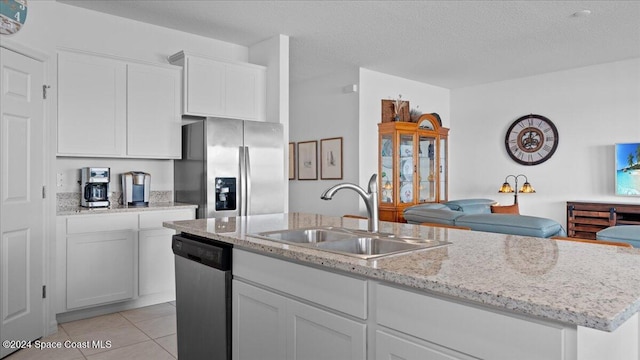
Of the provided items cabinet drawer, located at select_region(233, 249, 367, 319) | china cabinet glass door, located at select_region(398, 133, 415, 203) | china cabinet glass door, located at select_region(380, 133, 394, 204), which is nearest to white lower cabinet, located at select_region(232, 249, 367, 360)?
cabinet drawer, located at select_region(233, 249, 367, 319)

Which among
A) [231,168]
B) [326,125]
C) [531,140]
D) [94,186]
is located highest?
[326,125]

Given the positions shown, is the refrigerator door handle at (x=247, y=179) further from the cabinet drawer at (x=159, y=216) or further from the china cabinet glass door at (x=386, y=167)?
the china cabinet glass door at (x=386, y=167)

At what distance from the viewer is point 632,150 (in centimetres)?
543

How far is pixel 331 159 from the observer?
627 cm

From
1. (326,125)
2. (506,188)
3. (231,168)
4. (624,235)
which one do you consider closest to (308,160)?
(326,125)

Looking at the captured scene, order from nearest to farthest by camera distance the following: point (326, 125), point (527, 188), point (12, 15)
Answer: point (12, 15), point (527, 188), point (326, 125)

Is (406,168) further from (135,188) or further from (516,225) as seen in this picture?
(135,188)

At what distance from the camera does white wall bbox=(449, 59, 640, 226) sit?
5.64 meters

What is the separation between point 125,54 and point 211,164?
137cm

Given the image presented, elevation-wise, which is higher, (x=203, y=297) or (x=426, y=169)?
(x=426, y=169)

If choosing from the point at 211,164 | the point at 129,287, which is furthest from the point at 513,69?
the point at 129,287

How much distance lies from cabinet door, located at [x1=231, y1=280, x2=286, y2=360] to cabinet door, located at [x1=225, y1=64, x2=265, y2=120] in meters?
2.83

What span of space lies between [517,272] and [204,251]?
4.77 feet

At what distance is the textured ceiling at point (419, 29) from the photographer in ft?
12.5
